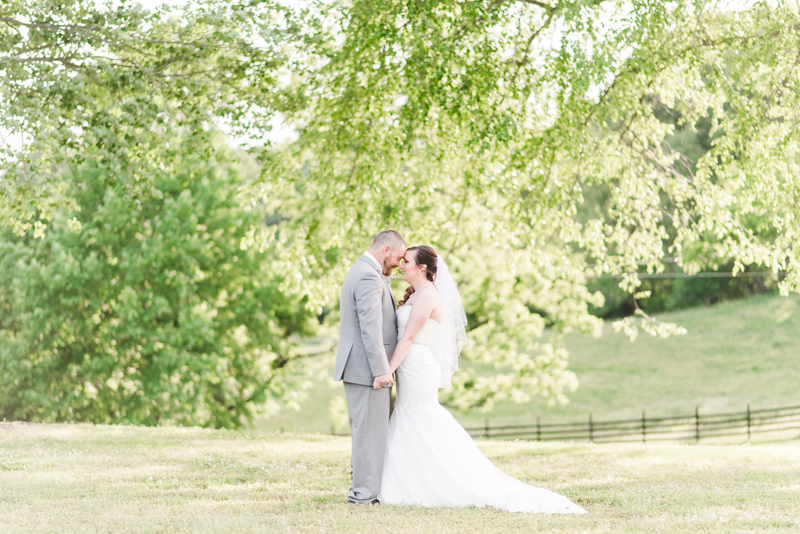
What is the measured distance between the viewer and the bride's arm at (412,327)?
6.83 metres

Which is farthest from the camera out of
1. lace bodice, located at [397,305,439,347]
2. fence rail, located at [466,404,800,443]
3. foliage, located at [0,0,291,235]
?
fence rail, located at [466,404,800,443]

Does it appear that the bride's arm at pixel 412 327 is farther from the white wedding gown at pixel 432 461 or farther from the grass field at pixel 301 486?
the grass field at pixel 301 486

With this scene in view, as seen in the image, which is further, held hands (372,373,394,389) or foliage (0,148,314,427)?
foliage (0,148,314,427)

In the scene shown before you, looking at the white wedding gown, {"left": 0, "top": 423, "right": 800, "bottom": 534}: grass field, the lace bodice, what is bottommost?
{"left": 0, "top": 423, "right": 800, "bottom": 534}: grass field

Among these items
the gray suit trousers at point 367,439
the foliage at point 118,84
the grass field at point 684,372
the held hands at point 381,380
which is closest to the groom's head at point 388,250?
the held hands at point 381,380

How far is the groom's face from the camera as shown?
6.85 metres

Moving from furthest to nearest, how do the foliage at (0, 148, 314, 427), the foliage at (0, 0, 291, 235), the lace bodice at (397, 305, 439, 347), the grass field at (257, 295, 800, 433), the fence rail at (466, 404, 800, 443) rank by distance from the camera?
the grass field at (257, 295, 800, 433), the fence rail at (466, 404, 800, 443), the foliage at (0, 148, 314, 427), the foliage at (0, 0, 291, 235), the lace bodice at (397, 305, 439, 347)

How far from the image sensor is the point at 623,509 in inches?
250

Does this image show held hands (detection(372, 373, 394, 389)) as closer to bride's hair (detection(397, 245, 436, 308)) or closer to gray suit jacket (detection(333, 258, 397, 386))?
gray suit jacket (detection(333, 258, 397, 386))

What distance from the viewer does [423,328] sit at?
7.02 m

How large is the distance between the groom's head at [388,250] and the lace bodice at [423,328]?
0.46 meters

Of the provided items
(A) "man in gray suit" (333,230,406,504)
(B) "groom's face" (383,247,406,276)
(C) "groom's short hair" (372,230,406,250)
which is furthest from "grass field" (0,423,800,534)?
(C) "groom's short hair" (372,230,406,250)

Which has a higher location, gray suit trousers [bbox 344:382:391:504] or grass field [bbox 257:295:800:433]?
gray suit trousers [bbox 344:382:391:504]

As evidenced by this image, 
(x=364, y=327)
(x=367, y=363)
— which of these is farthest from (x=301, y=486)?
(x=364, y=327)
